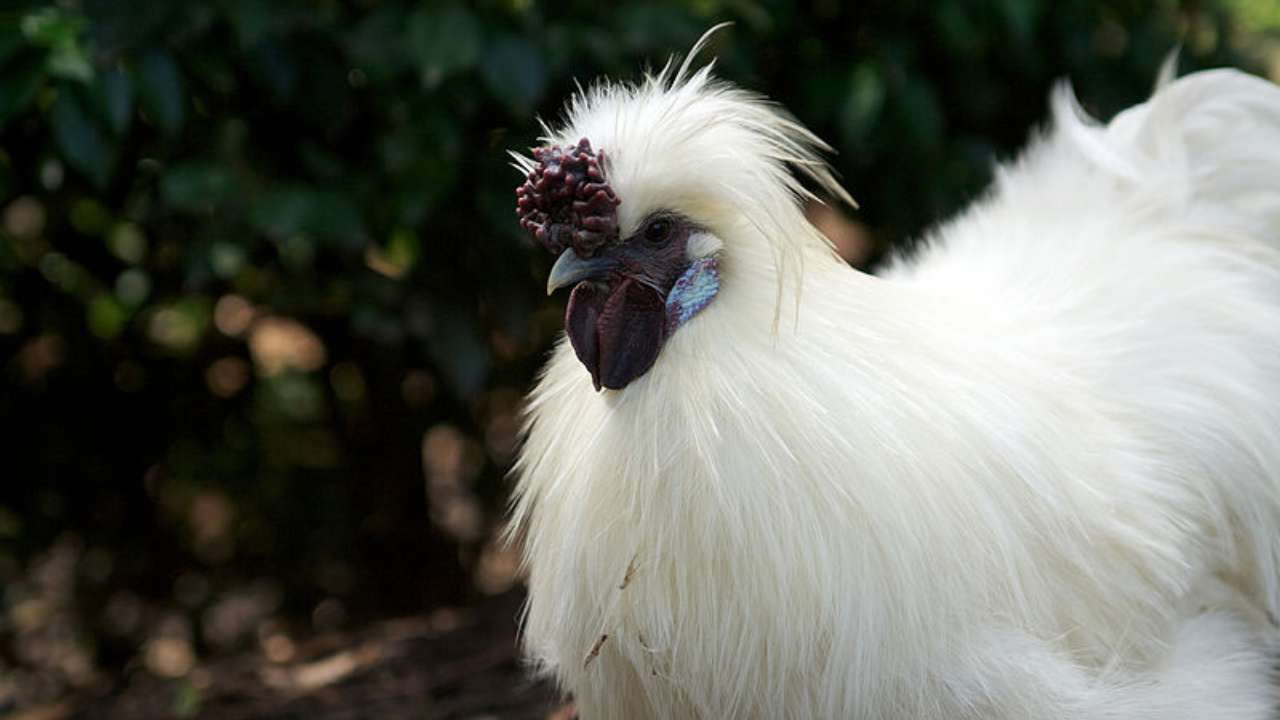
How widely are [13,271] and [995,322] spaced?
10.0ft

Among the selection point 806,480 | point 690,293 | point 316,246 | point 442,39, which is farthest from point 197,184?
point 806,480

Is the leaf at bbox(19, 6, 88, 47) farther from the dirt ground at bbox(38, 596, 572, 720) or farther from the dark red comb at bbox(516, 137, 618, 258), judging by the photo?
the dirt ground at bbox(38, 596, 572, 720)

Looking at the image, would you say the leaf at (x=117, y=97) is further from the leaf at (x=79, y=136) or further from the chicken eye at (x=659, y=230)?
the chicken eye at (x=659, y=230)

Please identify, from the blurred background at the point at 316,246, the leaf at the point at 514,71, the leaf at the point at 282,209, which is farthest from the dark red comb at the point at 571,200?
the leaf at the point at 282,209

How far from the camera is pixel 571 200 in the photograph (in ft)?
7.09

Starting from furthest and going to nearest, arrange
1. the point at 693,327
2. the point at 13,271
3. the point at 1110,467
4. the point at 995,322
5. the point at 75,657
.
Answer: the point at 75,657, the point at 13,271, the point at 995,322, the point at 1110,467, the point at 693,327

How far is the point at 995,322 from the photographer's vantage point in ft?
8.95

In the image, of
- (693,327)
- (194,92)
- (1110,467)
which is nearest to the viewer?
(693,327)

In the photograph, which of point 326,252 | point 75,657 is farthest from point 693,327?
point 75,657

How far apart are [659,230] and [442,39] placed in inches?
44.8

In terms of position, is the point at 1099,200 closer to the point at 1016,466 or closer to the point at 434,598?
the point at 1016,466

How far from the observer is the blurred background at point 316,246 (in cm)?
323

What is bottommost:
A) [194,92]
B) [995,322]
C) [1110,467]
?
[1110,467]

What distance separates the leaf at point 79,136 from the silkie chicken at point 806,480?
134 cm
